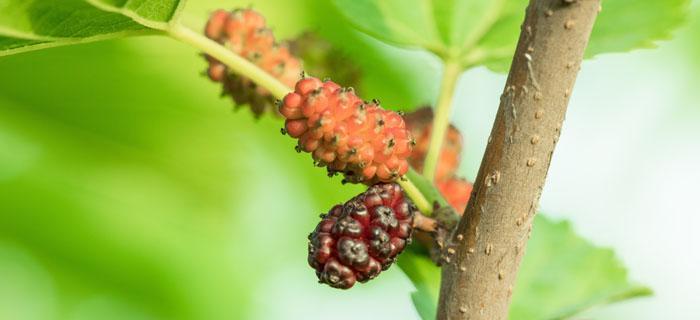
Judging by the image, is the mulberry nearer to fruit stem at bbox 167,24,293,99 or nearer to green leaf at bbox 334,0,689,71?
green leaf at bbox 334,0,689,71

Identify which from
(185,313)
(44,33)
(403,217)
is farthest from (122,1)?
(185,313)

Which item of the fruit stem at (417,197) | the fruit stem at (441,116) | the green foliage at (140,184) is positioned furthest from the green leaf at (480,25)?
the green foliage at (140,184)

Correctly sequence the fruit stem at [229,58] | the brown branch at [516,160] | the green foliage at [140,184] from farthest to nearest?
the green foliage at [140,184] → the fruit stem at [229,58] → the brown branch at [516,160]

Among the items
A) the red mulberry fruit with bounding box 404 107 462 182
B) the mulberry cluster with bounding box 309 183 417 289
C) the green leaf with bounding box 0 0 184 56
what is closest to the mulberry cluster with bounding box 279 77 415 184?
the mulberry cluster with bounding box 309 183 417 289

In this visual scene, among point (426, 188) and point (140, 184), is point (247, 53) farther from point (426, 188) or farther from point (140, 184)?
point (140, 184)

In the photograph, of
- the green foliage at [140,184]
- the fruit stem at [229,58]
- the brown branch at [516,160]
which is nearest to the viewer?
the brown branch at [516,160]

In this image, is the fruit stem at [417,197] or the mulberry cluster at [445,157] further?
the mulberry cluster at [445,157]

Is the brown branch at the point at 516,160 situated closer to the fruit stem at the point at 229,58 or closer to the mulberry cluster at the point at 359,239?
the mulberry cluster at the point at 359,239

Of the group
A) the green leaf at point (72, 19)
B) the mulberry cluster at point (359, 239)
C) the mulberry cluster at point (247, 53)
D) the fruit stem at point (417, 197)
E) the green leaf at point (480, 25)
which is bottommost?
the mulberry cluster at point (359, 239)
